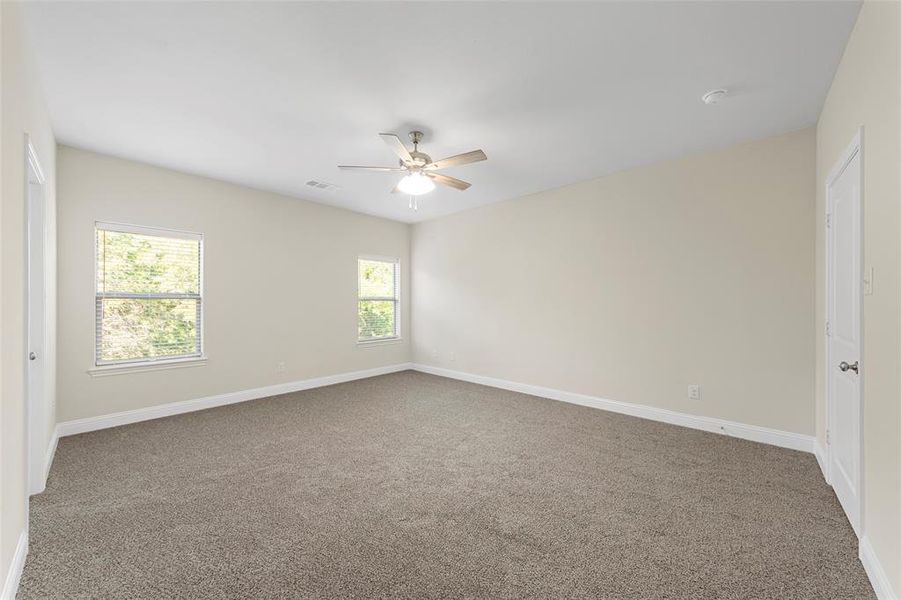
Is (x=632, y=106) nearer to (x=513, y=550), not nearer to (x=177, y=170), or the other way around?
(x=513, y=550)

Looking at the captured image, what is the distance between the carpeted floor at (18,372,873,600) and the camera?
1688 millimetres

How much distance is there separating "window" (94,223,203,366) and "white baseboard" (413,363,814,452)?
3.68 meters

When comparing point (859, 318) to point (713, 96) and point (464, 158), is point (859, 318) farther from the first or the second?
point (464, 158)

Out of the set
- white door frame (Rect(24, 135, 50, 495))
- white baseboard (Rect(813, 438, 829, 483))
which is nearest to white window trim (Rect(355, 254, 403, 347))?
white door frame (Rect(24, 135, 50, 495))

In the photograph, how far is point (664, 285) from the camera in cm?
388

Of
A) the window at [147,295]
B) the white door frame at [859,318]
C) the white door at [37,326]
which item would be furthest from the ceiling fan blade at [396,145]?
the window at [147,295]

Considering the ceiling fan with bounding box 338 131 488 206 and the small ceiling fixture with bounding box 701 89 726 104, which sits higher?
the small ceiling fixture with bounding box 701 89 726 104

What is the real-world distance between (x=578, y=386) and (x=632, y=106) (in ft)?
9.77

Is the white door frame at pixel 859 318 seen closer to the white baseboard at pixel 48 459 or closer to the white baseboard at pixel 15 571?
the white baseboard at pixel 15 571

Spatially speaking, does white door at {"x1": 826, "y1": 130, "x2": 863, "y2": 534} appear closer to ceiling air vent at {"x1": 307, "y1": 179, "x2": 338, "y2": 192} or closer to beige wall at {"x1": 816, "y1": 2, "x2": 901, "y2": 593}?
beige wall at {"x1": 816, "y1": 2, "x2": 901, "y2": 593}

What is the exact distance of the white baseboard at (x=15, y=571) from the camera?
1.51m

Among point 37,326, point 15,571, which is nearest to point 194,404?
point 37,326

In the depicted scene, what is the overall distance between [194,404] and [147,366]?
618mm

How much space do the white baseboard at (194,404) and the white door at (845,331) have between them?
16.7ft
